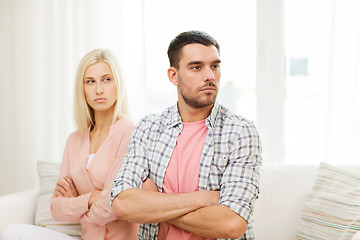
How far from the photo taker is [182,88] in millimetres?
1865

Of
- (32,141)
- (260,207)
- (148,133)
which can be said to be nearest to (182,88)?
(148,133)

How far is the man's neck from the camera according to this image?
6.26 ft

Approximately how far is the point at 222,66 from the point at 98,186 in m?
1.19

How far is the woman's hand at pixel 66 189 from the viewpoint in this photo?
7.11 ft

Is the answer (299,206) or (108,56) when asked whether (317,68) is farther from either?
(108,56)

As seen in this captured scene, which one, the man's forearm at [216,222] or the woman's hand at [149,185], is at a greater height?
the woman's hand at [149,185]

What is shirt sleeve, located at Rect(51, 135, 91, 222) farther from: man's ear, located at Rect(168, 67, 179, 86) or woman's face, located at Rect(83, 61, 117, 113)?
man's ear, located at Rect(168, 67, 179, 86)

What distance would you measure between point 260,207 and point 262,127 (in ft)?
2.12

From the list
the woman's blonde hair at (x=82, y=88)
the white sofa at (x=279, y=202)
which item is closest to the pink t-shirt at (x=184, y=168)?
the woman's blonde hair at (x=82, y=88)

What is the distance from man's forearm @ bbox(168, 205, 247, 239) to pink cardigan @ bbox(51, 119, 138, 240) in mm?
478

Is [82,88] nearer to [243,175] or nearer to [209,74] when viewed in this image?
[209,74]

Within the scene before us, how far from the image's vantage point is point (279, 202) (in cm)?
224

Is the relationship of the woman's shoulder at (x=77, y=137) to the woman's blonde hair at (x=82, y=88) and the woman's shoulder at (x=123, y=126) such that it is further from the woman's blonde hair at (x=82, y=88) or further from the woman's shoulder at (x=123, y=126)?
the woman's shoulder at (x=123, y=126)

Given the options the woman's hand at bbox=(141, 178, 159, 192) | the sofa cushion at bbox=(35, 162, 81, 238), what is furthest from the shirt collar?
the sofa cushion at bbox=(35, 162, 81, 238)
